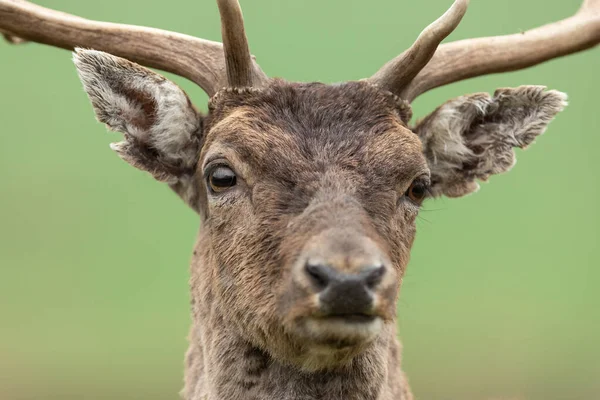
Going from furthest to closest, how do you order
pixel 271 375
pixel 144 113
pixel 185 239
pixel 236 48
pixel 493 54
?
pixel 185 239 → pixel 493 54 → pixel 144 113 → pixel 236 48 → pixel 271 375

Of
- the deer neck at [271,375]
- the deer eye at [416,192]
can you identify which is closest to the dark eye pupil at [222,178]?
the deer neck at [271,375]

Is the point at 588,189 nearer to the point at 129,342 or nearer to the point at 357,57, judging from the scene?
the point at 357,57

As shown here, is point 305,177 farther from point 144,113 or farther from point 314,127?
point 144,113

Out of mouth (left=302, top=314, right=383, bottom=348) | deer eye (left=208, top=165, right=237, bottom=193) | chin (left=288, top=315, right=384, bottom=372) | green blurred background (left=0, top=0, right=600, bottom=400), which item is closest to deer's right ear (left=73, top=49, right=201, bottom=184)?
deer eye (left=208, top=165, right=237, bottom=193)

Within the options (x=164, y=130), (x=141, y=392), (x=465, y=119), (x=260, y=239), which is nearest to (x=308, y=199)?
(x=260, y=239)

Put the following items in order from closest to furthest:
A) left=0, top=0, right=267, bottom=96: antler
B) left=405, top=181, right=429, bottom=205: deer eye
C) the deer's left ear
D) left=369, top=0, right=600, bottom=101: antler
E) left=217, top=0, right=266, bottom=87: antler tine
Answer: left=405, top=181, right=429, bottom=205: deer eye, left=217, top=0, right=266, bottom=87: antler tine, left=369, top=0, right=600, bottom=101: antler, the deer's left ear, left=0, top=0, right=267, bottom=96: antler

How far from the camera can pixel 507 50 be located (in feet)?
20.7

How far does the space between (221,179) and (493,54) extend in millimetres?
2678

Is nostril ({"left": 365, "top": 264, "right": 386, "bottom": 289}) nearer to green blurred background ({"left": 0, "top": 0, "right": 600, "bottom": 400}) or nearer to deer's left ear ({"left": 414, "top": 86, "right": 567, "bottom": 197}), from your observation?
deer's left ear ({"left": 414, "top": 86, "right": 567, "bottom": 197})

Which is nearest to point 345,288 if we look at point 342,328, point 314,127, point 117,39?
point 342,328

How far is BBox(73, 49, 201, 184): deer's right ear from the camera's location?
5113 millimetres

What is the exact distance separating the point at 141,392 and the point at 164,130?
7.49m

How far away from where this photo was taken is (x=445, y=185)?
5871mm

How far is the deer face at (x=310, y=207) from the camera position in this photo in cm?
389
